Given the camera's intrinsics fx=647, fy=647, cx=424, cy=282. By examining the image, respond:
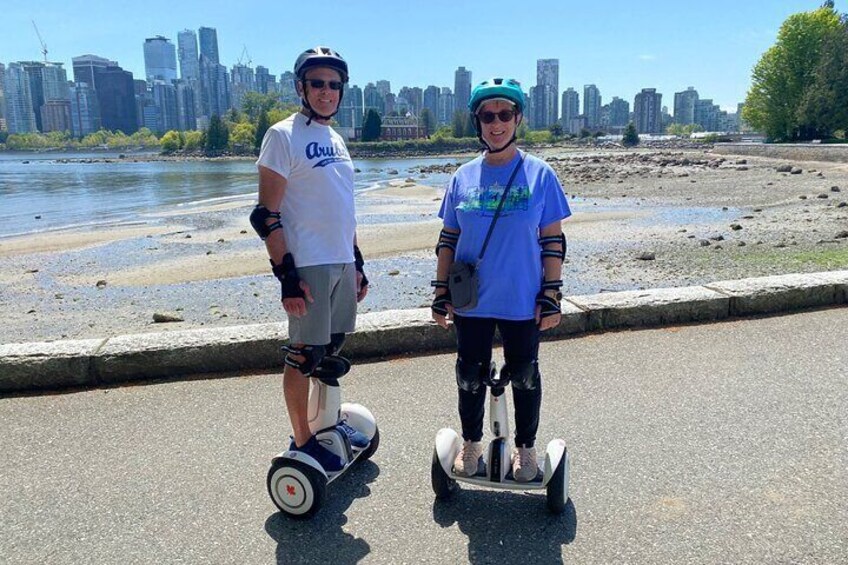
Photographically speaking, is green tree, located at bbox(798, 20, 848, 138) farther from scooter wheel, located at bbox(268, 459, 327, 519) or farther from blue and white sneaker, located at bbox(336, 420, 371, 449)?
scooter wheel, located at bbox(268, 459, 327, 519)

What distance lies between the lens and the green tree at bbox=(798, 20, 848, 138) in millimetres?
56219

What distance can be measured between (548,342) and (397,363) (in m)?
→ 1.32

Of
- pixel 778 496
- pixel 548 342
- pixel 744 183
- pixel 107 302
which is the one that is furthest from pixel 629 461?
pixel 744 183

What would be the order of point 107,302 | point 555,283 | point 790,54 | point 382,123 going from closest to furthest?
point 555,283 < point 107,302 < point 790,54 < point 382,123

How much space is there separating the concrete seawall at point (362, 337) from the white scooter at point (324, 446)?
151 centimetres

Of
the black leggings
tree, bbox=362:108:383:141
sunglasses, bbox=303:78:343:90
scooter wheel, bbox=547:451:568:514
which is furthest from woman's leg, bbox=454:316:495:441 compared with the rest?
tree, bbox=362:108:383:141

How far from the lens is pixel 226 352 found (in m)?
4.92

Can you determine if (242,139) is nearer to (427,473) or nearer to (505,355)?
(427,473)

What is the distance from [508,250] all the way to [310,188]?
1.02 metres

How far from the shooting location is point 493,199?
120 inches

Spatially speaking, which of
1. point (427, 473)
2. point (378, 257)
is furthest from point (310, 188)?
point (378, 257)

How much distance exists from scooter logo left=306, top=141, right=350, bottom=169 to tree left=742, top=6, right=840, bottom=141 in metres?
72.9

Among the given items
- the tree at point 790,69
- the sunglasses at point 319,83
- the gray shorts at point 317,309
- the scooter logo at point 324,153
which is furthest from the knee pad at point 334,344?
the tree at point 790,69

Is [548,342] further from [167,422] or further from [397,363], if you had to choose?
[167,422]
